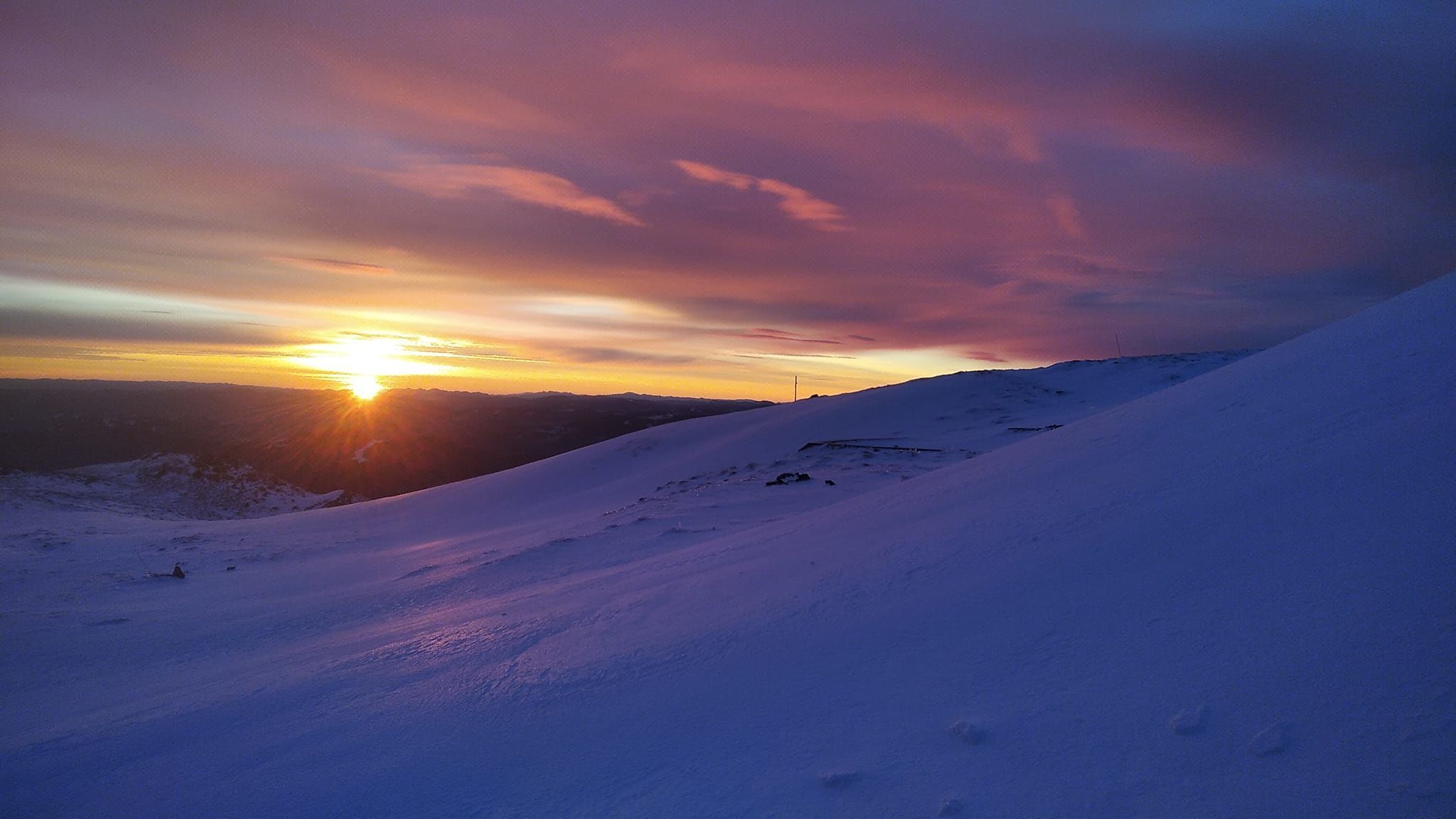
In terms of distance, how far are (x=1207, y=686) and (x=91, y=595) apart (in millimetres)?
9745

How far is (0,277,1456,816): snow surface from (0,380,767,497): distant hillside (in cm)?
2737

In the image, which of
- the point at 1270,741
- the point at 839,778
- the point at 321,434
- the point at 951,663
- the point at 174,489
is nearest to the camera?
the point at 1270,741

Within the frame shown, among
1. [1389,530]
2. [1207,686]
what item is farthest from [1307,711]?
[1389,530]

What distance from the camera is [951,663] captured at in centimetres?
286

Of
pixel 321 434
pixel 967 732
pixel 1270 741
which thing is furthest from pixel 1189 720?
pixel 321 434

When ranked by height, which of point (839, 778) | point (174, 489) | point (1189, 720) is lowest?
point (174, 489)

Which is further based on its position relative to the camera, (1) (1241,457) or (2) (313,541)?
(2) (313,541)

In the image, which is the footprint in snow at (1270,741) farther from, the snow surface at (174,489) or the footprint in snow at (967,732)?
the snow surface at (174,489)

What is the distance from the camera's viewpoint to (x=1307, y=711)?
2.09 metres

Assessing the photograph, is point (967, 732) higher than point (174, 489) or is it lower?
higher

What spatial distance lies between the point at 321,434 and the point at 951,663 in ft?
150

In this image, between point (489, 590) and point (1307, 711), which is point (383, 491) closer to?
point (489, 590)

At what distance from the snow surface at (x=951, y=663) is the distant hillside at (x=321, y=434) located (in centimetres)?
2737

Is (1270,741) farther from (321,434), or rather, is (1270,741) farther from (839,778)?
(321,434)
